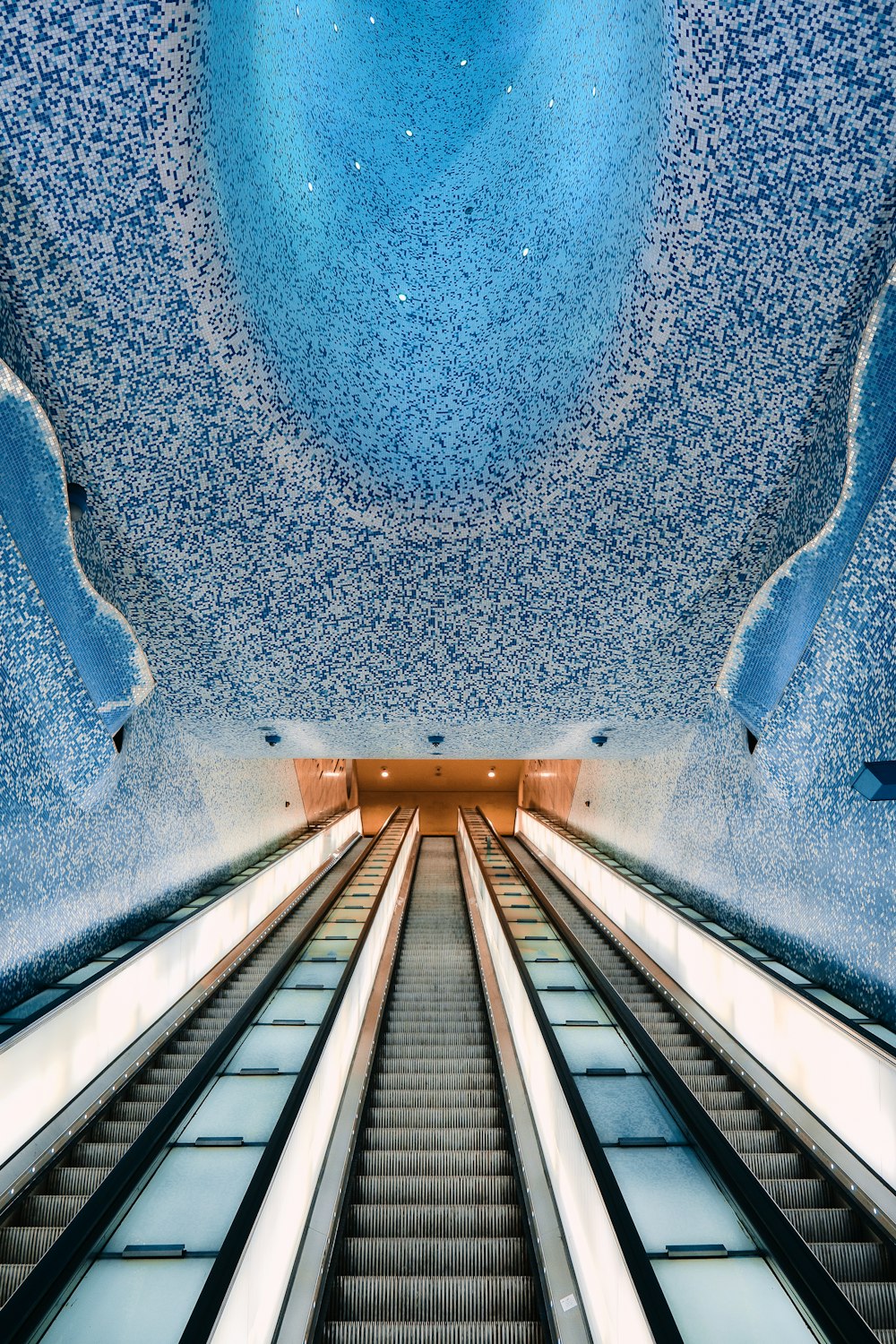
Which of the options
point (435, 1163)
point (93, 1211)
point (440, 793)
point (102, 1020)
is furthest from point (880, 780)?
point (440, 793)

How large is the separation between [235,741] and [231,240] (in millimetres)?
5519

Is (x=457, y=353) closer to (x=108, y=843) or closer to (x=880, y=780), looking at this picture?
(x=880, y=780)

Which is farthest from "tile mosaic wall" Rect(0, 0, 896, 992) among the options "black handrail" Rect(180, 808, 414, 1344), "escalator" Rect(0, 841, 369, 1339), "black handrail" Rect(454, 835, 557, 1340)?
"black handrail" Rect(454, 835, 557, 1340)

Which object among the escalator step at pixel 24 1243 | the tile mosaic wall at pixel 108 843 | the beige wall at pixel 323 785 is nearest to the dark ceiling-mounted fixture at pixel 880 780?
the escalator step at pixel 24 1243

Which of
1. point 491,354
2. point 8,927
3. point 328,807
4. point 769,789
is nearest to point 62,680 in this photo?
point 8,927

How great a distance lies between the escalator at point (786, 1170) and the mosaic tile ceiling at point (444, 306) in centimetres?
287

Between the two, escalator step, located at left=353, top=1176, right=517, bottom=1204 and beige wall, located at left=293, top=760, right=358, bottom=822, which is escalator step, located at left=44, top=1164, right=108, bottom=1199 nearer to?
escalator step, located at left=353, top=1176, right=517, bottom=1204

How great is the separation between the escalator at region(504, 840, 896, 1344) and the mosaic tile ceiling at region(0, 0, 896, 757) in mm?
2871

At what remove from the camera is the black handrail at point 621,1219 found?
2049 millimetres

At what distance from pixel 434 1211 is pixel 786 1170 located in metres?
1.85

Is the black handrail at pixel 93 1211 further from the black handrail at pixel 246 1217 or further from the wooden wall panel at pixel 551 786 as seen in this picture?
the wooden wall panel at pixel 551 786

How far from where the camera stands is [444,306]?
160 inches

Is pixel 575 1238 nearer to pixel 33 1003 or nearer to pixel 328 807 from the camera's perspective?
pixel 33 1003

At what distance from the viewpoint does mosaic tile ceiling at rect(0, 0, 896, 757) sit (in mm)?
2566
